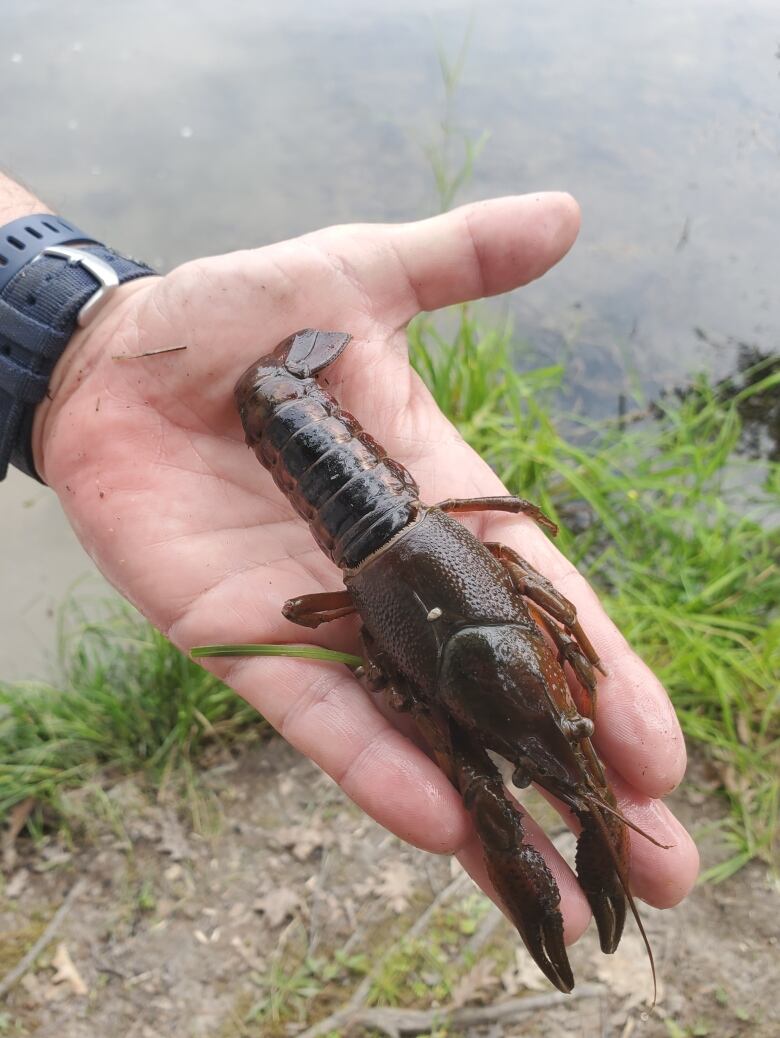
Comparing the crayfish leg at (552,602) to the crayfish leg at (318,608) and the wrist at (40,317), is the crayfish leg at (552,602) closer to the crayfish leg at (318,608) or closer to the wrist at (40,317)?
the crayfish leg at (318,608)

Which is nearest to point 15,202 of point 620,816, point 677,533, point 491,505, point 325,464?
point 325,464

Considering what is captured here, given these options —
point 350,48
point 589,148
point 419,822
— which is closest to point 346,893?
point 419,822

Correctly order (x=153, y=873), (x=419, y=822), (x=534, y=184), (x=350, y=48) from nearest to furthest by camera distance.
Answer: (x=419, y=822) < (x=153, y=873) < (x=534, y=184) < (x=350, y=48)

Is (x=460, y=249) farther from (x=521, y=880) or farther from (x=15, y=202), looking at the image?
(x=521, y=880)

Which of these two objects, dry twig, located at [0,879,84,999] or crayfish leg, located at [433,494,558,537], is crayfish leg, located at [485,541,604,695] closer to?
crayfish leg, located at [433,494,558,537]

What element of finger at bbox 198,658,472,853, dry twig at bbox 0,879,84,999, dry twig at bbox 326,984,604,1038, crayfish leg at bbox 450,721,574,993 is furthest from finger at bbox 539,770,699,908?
dry twig at bbox 0,879,84,999

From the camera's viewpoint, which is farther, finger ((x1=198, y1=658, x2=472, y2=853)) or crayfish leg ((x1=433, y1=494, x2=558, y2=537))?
crayfish leg ((x1=433, y1=494, x2=558, y2=537))

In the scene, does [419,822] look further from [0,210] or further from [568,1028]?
[0,210]
